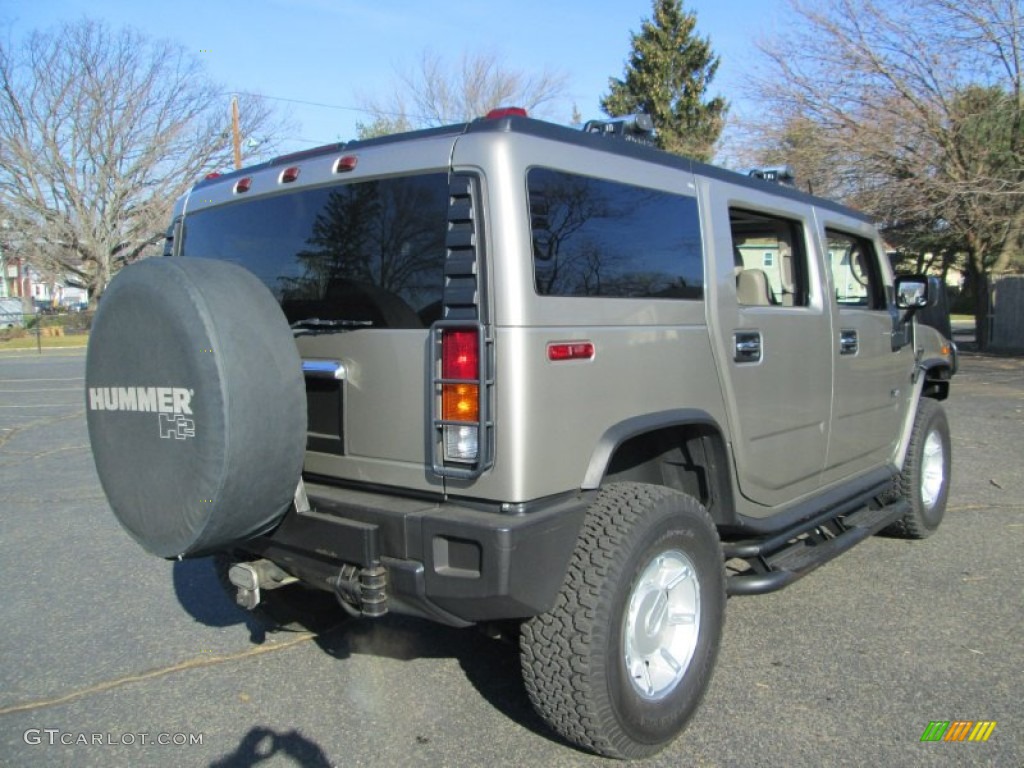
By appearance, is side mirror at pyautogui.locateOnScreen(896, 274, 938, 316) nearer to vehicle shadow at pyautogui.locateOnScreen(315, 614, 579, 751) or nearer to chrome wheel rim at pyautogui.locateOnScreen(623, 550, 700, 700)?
chrome wheel rim at pyautogui.locateOnScreen(623, 550, 700, 700)

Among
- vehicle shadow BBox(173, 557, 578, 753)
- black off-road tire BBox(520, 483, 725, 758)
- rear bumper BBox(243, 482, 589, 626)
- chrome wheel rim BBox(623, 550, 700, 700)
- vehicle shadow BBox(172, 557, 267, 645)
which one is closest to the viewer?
rear bumper BBox(243, 482, 589, 626)

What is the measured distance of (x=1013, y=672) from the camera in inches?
138

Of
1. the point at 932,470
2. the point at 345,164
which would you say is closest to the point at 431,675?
the point at 345,164

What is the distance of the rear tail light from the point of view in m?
2.52

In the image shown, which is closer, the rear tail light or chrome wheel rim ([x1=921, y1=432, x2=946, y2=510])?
the rear tail light

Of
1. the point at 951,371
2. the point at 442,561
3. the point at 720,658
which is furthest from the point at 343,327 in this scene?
the point at 951,371

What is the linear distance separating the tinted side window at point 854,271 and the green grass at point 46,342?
2904cm

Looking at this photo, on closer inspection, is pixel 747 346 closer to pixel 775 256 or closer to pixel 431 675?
pixel 775 256

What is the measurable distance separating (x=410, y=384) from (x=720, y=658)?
77.7 inches

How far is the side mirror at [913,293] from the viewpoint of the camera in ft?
16.1

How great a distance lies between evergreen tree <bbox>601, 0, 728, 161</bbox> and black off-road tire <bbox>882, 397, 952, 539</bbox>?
2776 cm

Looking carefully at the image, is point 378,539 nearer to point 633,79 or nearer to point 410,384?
point 410,384
